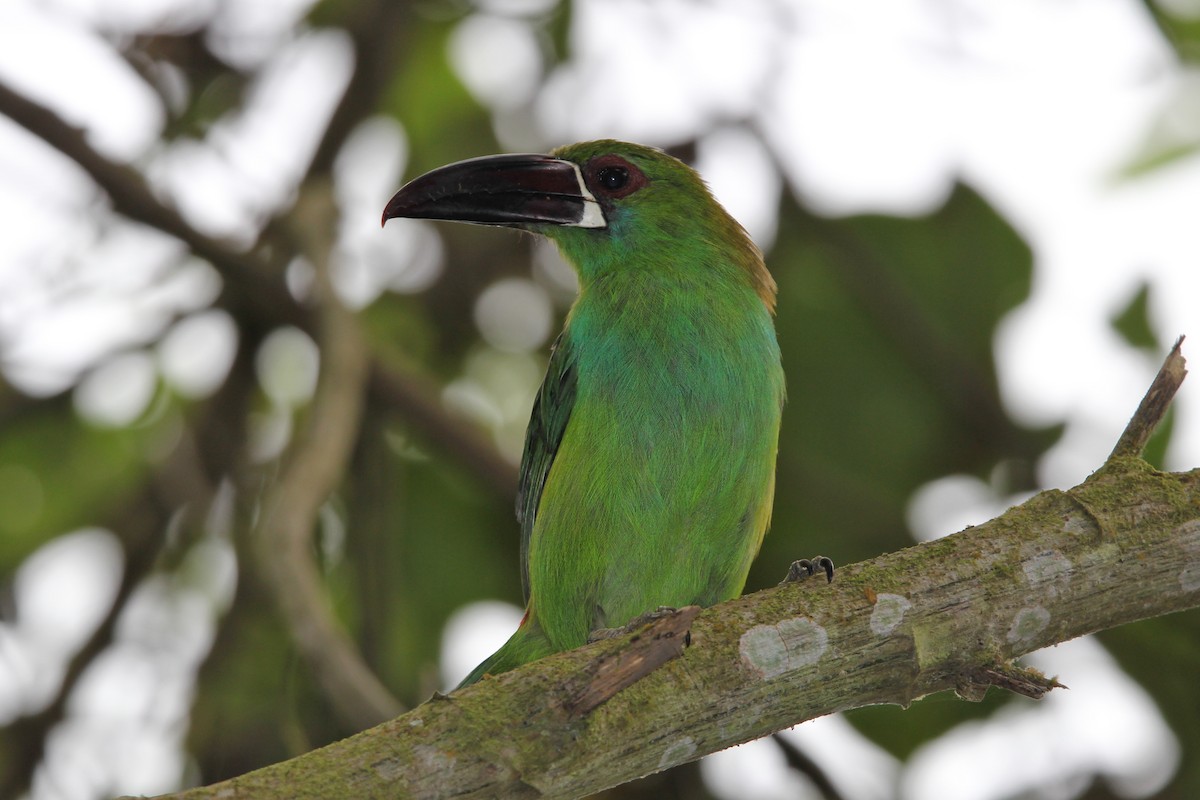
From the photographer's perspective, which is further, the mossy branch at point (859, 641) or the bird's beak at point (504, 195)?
the bird's beak at point (504, 195)

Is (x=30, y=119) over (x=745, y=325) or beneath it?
beneath

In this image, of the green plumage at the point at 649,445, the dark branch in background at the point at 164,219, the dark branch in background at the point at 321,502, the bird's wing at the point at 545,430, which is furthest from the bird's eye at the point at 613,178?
the dark branch in background at the point at 164,219

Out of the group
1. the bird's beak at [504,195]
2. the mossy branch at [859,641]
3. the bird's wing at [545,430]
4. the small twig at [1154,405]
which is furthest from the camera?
the bird's beak at [504,195]

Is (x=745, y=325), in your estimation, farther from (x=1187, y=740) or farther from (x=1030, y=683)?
(x=1187, y=740)

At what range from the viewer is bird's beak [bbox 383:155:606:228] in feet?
12.8

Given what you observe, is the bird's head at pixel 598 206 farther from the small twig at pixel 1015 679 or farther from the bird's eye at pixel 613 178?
the small twig at pixel 1015 679

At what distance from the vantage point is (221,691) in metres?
4.75

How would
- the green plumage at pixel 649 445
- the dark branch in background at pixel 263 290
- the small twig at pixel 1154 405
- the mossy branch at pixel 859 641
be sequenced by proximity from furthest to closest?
the dark branch in background at pixel 263 290
the green plumage at pixel 649 445
the small twig at pixel 1154 405
the mossy branch at pixel 859 641

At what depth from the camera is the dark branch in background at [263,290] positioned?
170 inches

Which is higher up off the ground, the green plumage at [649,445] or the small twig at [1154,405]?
the small twig at [1154,405]

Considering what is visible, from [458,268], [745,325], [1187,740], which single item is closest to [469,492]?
[458,268]

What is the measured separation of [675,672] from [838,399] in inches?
105

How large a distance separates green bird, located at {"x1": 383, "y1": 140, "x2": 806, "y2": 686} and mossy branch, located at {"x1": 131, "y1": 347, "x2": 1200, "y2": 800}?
984 millimetres

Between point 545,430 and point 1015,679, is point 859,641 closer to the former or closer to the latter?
point 1015,679
